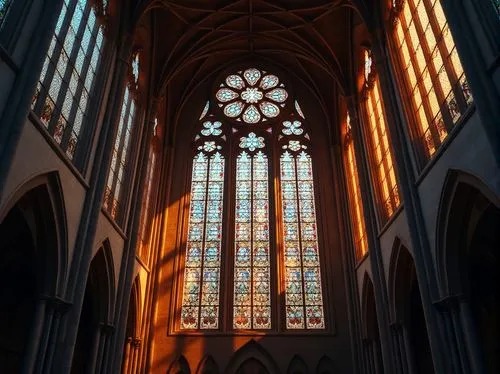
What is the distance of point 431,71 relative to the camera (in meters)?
10.3

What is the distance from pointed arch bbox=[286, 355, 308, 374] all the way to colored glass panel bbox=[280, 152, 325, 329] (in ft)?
3.36

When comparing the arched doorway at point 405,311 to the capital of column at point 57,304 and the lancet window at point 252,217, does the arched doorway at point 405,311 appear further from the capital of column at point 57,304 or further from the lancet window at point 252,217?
the capital of column at point 57,304

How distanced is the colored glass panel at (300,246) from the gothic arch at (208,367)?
2673 millimetres

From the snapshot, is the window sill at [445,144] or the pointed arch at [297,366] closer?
the window sill at [445,144]

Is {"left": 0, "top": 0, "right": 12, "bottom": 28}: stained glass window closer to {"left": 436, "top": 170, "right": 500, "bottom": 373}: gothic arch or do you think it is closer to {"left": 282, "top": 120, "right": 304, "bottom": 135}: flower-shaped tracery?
{"left": 436, "top": 170, "right": 500, "bottom": 373}: gothic arch

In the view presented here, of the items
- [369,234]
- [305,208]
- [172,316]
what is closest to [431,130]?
[369,234]

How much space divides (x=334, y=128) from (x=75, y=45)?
36.8ft

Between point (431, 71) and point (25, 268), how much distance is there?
10640 millimetres

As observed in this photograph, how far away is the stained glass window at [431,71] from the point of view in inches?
364

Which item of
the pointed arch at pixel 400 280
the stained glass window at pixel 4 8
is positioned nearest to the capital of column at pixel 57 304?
the stained glass window at pixel 4 8

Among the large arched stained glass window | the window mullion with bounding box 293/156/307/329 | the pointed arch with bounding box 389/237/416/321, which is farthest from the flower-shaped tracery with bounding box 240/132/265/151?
the pointed arch with bounding box 389/237/416/321

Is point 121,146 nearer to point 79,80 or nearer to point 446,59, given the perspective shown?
point 79,80

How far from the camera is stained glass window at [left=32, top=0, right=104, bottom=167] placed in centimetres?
923

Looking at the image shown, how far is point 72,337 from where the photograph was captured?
368 inches
